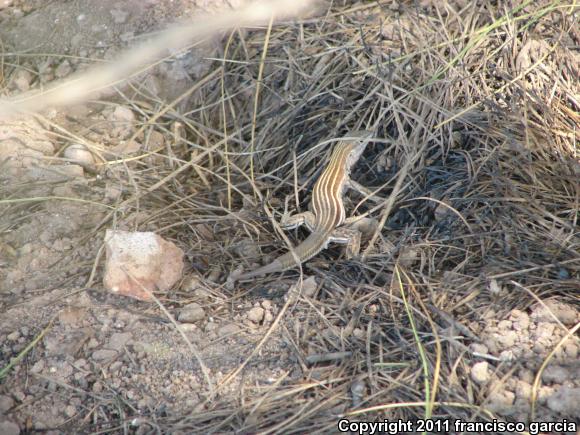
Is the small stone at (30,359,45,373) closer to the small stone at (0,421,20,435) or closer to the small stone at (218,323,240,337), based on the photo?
the small stone at (0,421,20,435)

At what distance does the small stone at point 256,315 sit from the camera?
3457 mm

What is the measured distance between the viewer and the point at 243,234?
403 cm

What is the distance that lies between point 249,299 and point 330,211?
84 centimetres

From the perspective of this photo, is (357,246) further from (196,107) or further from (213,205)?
(196,107)

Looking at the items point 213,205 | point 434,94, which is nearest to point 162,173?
point 213,205

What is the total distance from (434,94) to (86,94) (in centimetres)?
242

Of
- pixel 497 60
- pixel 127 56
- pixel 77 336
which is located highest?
pixel 127 56

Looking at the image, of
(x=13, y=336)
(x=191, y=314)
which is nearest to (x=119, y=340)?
(x=191, y=314)

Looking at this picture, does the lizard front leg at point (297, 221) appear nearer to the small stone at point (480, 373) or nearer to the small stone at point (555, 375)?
the small stone at point (480, 373)

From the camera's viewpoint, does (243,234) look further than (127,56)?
No

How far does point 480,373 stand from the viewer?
291cm

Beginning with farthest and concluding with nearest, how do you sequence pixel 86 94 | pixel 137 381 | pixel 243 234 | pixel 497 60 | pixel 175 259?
pixel 86 94 → pixel 497 60 → pixel 243 234 → pixel 175 259 → pixel 137 381

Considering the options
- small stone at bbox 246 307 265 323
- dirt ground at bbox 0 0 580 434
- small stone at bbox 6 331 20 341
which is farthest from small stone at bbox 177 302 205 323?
small stone at bbox 6 331 20 341

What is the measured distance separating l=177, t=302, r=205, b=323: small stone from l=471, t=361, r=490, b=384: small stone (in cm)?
142
